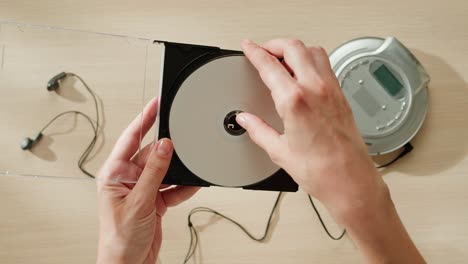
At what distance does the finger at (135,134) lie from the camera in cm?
77

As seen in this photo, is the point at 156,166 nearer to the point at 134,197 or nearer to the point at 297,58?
the point at 134,197

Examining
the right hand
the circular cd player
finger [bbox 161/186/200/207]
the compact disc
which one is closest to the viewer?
the right hand

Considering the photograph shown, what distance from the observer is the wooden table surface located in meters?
0.87

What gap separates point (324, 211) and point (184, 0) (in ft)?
1.82

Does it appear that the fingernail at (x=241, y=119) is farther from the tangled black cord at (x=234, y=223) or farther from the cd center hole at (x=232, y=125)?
the tangled black cord at (x=234, y=223)

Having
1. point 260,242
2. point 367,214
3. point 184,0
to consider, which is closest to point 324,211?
point 260,242

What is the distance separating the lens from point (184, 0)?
93 cm

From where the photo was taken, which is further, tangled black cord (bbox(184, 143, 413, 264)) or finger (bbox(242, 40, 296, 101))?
tangled black cord (bbox(184, 143, 413, 264))

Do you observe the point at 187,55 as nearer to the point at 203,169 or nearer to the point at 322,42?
the point at 203,169

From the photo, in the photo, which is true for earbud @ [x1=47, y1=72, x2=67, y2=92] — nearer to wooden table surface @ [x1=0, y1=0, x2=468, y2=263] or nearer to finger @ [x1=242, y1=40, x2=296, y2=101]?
wooden table surface @ [x1=0, y1=0, x2=468, y2=263]

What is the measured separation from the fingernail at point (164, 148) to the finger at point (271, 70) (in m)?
0.18

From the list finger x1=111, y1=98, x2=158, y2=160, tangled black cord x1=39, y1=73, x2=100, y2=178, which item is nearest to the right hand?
finger x1=111, y1=98, x2=158, y2=160

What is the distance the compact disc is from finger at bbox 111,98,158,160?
0.11m

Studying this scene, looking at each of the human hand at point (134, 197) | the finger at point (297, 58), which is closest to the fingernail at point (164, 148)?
the human hand at point (134, 197)
